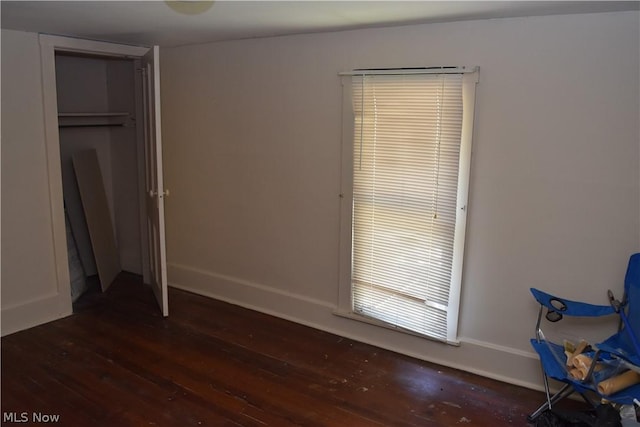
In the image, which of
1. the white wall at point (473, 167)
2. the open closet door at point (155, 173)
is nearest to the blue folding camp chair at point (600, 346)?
the white wall at point (473, 167)

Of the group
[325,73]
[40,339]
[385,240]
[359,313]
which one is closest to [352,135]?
[325,73]

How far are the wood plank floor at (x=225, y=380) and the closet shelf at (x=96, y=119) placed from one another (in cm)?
168

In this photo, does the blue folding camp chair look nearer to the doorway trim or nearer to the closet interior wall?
the doorway trim

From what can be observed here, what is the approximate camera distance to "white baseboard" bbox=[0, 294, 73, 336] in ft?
11.6

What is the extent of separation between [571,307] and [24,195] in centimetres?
356

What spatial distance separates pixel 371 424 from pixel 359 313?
100 cm

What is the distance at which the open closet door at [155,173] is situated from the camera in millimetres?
3613

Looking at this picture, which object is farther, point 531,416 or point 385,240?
point 385,240

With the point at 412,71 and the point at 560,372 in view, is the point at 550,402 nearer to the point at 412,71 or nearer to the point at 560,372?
the point at 560,372

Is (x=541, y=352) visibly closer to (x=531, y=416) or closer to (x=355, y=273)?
(x=531, y=416)

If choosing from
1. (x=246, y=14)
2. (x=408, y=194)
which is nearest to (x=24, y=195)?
(x=246, y=14)

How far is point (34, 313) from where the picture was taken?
3.70 m

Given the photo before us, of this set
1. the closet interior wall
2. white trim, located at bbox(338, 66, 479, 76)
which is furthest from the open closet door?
white trim, located at bbox(338, 66, 479, 76)

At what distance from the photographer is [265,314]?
404 centimetres
